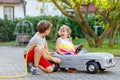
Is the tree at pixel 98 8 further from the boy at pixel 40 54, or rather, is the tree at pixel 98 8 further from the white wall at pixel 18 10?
the white wall at pixel 18 10

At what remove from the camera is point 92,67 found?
35.8 ft

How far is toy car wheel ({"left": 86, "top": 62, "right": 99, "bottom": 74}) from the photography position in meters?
10.9

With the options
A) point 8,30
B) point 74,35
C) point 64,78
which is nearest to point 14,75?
point 64,78

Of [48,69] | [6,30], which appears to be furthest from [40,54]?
[6,30]

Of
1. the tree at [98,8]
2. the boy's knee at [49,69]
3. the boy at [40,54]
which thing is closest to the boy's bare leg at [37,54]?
the boy at [40,54]

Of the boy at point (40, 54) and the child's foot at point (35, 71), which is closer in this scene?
the child's foot at point (35, 71)

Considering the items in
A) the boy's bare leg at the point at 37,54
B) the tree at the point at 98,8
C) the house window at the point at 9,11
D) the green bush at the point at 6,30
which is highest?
the tree at the point at 98,8

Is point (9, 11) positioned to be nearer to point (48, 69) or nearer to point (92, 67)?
point (48, 69)

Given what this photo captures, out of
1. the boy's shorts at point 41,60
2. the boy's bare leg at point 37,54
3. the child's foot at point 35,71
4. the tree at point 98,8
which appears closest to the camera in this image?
the child's foot at point 35,71

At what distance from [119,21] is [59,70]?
1155cm

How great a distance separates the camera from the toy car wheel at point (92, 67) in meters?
10.9

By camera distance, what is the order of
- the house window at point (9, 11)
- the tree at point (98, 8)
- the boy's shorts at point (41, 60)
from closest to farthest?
the boy's shorts at point (41, 60)
the tree at point (98, 8)
the house window at point (9, 11)

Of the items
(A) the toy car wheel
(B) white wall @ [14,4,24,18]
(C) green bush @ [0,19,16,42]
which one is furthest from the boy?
(B) white wall @ [14,4,24,18]

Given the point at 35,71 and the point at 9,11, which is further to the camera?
the point at 9,11
